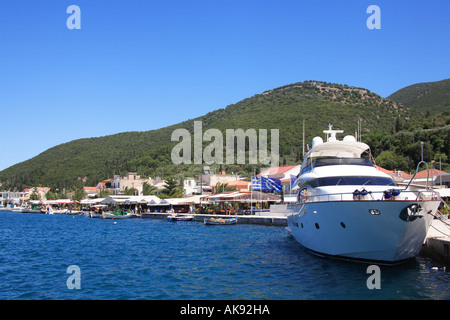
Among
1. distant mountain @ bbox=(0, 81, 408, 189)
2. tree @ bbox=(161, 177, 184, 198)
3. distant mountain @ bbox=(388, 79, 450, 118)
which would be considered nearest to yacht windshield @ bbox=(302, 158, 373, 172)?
tree @ bbox=(161, 177, 184, 198)

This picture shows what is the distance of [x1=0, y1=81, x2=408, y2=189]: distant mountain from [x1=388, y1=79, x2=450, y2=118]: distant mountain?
906cm

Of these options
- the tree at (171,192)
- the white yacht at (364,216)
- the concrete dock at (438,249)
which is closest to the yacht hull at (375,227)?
the white yacht at (364,216)

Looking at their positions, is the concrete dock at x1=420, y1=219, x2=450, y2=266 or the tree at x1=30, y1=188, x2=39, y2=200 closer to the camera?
the concrete dock at x1=420, y1=219, x2=450, y2=266

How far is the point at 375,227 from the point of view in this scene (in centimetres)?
1502

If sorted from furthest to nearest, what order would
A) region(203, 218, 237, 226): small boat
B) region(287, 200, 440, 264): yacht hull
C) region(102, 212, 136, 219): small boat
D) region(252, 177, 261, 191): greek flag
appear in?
1. region(102, 212, 136, 219): small boat
2. region(203, 218, 237, 226): small boat
3. region(252, 177, 261, 191): greek flag
4. region(287, 200, 440, 264): yacht hull

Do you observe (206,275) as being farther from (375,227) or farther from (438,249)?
(438,249)

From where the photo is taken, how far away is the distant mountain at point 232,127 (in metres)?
115

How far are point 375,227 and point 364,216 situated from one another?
23.6 inches

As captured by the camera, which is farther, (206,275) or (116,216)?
(116,216)

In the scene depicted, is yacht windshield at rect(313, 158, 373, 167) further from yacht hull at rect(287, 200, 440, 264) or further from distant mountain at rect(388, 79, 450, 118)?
distant mountain at rect(388, 79, 450, 118)

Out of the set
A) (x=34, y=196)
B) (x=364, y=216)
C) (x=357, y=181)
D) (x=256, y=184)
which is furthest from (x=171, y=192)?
(x=34, y=196)

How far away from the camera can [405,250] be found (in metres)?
15.6

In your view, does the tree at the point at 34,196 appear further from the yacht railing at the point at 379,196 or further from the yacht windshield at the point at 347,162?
the yacht railing at the point at 379,196

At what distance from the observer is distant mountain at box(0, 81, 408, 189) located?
376 ft
